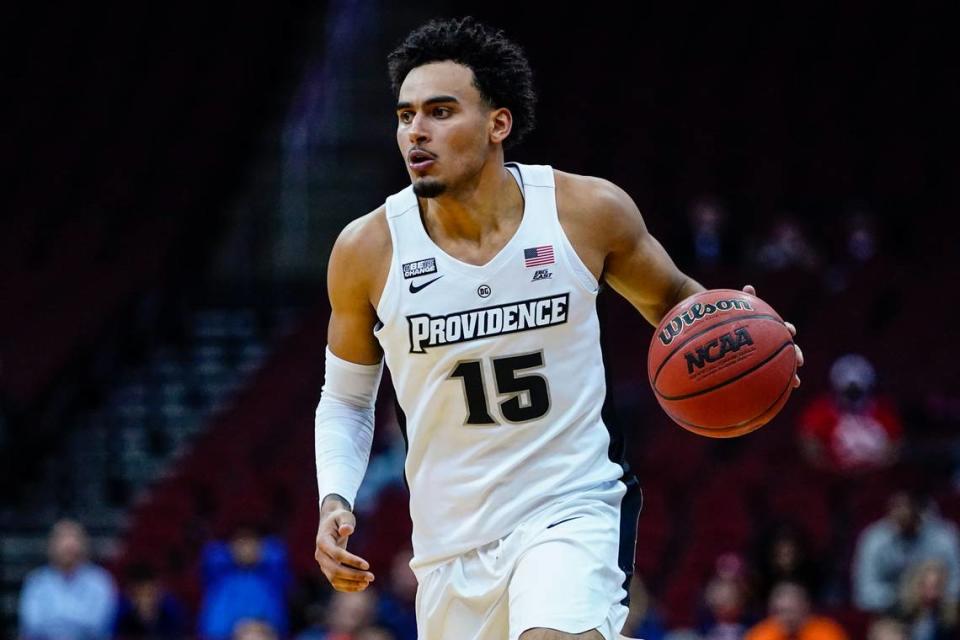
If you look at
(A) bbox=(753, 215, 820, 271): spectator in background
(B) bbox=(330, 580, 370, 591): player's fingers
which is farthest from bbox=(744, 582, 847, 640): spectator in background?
(A) bbox=(753, 215, 820, 271): spectator in background

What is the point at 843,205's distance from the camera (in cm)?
1379

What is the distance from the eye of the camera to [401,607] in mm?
9062

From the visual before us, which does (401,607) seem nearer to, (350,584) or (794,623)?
(794,623)

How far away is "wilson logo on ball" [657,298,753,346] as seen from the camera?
168 inches

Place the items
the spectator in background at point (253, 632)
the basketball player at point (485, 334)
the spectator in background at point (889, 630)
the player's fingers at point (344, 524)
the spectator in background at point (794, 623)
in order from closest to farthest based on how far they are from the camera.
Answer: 1. the player's fingers at point (344, 524)
2. the basketball player at point (485, 334)
3. the spectator in background at point (889, 630)
4. the spectator in background at point (794, 623)
5. the spectator in background at point (253, 632)

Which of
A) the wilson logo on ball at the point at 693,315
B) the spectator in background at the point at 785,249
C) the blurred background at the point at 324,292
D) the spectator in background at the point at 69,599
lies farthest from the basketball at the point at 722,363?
the spectator in background at the point at 785,249

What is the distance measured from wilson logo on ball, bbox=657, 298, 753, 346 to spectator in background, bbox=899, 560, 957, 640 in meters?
4.48

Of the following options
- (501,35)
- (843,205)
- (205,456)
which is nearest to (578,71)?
(843,205)

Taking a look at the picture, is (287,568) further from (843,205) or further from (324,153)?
(324,153)

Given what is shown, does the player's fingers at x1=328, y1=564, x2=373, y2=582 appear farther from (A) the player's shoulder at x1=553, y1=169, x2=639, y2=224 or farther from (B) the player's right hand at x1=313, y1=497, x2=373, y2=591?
(A) the player's shoulder at x1=553, y1=169, x2=639, y2=224

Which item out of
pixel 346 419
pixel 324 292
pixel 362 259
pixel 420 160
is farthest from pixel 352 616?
pixel 324 292

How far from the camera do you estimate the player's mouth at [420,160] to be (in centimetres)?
421

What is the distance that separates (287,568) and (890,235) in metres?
6.45

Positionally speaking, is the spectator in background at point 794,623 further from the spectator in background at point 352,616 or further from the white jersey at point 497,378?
the white jersey at point 497,378
